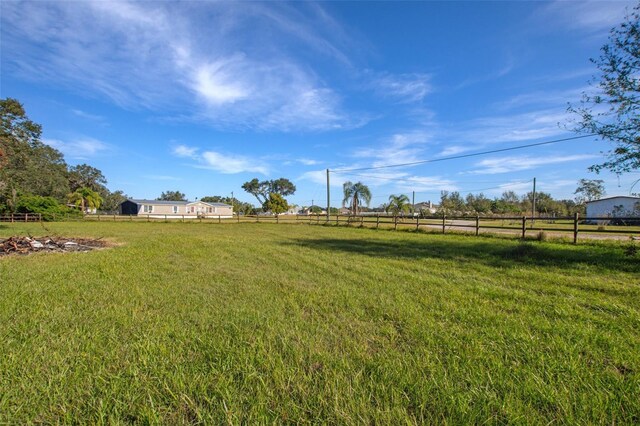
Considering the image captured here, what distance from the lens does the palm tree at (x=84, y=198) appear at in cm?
4856

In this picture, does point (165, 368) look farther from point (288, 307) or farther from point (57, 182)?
point (57, 182)

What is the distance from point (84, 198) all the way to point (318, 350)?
64.1m

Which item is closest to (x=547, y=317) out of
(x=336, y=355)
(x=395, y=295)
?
(x=395, y=295)

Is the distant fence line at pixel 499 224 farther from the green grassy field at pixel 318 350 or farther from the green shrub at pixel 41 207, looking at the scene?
the green grassy field at pixel 318 350

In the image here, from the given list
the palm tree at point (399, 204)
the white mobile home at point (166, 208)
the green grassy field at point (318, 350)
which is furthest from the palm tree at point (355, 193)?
the green grassy field at point (318, 350)

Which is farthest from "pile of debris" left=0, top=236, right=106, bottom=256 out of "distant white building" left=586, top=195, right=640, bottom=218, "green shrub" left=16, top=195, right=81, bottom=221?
"distant white building" left=586, top=195, right=640, bottom=218

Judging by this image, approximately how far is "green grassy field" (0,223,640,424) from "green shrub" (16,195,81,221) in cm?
3884

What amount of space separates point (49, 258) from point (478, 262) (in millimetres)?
10973

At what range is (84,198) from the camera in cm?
5141

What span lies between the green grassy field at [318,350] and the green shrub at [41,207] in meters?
38.8

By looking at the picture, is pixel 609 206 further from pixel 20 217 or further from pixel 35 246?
pixel 20 217

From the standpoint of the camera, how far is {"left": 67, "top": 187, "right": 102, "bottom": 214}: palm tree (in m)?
48.6

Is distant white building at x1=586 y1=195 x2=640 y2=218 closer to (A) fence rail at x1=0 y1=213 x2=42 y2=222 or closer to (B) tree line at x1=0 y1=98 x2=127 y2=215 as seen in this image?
(B) tree line at x1=0 y1=98 x2=127 y2=215

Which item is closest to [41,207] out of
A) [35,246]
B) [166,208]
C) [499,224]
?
[166,208]
